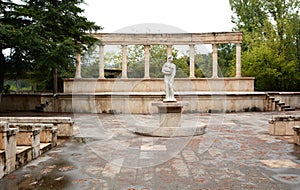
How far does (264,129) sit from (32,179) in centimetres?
1052

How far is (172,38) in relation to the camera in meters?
30.0

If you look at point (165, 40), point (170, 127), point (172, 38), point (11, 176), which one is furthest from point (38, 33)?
point (172, 38)

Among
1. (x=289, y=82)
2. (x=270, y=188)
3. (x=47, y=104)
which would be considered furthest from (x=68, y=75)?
(x=270, y=188)

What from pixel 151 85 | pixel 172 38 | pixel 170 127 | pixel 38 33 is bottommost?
pixel 170 127

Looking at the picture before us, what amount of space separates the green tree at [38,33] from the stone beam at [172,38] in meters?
9.18

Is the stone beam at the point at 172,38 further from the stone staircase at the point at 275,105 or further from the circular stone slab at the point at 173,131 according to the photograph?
the circular stone slab at the point at 173,131

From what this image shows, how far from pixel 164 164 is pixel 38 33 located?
1229 centimetres

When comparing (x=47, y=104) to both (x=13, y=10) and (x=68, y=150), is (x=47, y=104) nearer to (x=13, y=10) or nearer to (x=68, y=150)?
(x=13, y=10)

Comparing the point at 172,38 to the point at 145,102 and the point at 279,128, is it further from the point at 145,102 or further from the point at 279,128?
the point at 279,128

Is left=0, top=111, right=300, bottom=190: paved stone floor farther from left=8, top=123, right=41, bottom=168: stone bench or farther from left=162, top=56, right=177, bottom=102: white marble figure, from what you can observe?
left=162, top=56, right=177, bottom=102: white marble figure

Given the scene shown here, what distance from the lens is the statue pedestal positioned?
38.7ft

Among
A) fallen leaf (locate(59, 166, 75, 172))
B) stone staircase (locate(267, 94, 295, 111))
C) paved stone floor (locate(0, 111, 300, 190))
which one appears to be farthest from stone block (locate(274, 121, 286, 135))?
stone staircase (locate(267, 94, 295, 111))

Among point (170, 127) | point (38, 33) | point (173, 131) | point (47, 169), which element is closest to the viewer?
point (47, 169)

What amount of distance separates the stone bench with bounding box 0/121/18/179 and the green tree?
9399mm
